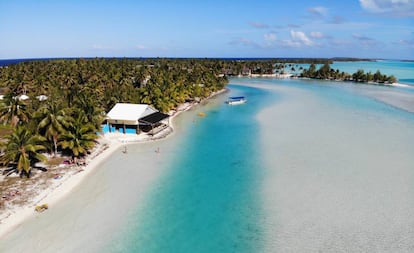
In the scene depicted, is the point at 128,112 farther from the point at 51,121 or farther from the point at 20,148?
the point at 20,148

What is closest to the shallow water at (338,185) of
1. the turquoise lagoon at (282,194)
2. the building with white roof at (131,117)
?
the turquoise lagoon at (282,194)

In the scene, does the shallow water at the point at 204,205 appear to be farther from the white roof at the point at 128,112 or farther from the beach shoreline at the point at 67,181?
the white roof at the point at 128,112

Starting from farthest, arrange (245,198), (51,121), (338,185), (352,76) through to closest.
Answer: (352,76) < (51,121) < (338,185) < (245,198)

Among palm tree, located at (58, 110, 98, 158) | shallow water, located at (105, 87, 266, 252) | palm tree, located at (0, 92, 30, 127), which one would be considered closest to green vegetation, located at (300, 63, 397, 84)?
shallow water, located at (105, 87, 266, 252)

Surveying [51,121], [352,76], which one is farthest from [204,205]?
[352,76]

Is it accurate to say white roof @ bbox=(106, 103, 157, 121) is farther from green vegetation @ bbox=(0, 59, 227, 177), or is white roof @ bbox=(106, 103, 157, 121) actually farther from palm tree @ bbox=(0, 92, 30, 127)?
palm tree @ bbox=(0, 92, 30, 127)

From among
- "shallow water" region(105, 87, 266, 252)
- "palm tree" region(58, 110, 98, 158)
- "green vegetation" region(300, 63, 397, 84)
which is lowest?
"shallow water" region(105, 87, 266, 252)
